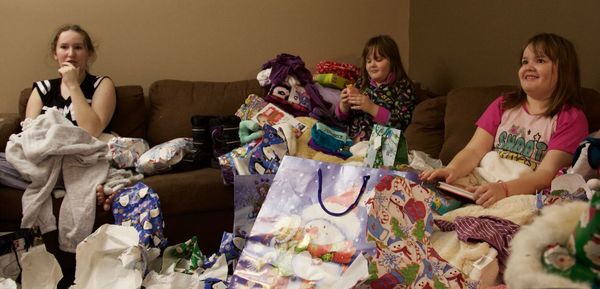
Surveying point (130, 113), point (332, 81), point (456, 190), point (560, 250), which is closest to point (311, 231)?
point (456, 190)

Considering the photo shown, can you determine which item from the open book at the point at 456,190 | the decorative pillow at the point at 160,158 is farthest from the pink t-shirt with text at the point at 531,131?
the decorative pillow at the point at 160,158

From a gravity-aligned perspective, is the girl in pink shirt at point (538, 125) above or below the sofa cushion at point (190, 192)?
above

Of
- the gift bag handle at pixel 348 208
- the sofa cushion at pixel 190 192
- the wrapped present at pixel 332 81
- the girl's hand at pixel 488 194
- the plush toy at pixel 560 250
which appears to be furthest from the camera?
the wrapped present at pixel 332 81

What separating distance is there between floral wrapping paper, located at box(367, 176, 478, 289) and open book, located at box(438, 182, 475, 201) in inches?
12.4

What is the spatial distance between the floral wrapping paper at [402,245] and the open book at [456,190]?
1.04 feet

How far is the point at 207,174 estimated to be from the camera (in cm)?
221

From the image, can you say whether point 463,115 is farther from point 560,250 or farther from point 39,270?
point 39,270

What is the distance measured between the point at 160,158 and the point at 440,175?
1.21 meters

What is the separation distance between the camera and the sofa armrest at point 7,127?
2.27m

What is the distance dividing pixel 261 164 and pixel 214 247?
51 centimetres

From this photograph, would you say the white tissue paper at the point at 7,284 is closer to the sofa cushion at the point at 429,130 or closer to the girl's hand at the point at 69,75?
the girl's hand at the point at 69,75

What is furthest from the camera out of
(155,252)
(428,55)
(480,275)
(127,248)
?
(428,55)

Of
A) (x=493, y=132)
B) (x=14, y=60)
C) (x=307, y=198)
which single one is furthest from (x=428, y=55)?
(x=14, y=60)

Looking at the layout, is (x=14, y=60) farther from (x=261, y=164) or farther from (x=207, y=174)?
(x=261, y=164)
